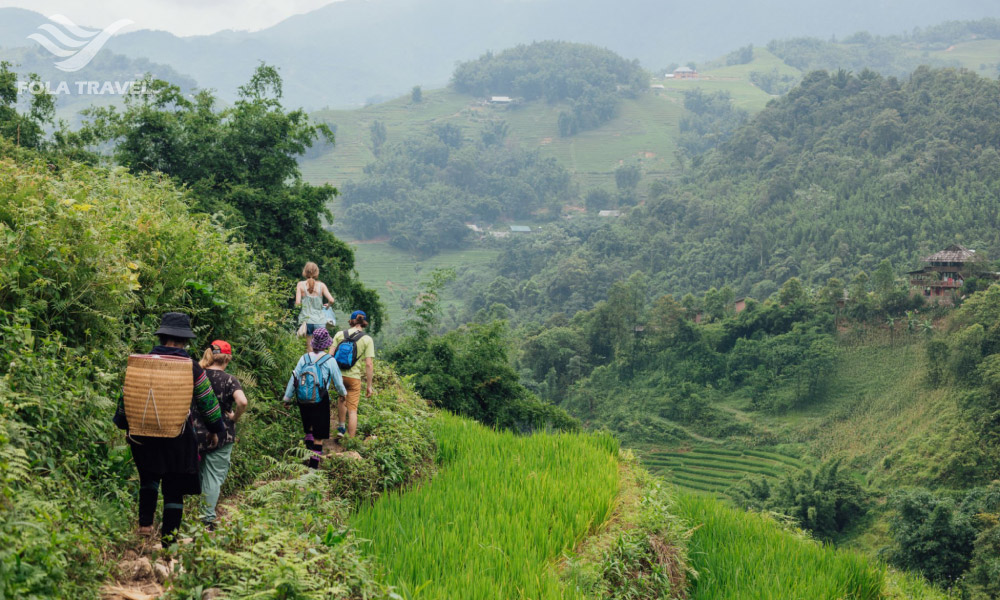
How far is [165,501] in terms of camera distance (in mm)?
3996

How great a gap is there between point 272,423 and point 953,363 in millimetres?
40580

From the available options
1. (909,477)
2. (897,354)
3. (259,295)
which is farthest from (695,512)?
(897,354)

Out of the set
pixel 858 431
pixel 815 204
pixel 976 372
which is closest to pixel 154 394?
pixel 976 372

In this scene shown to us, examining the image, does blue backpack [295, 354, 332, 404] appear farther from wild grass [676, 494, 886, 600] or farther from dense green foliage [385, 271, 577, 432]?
dense green foliage [385, 271, 577, 432]

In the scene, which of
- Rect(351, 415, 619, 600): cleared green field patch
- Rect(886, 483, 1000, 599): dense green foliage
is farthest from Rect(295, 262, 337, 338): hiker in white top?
Rect(886, 483, 1000, 599): dense green foliage

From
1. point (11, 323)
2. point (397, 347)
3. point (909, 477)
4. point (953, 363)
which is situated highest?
point (11, 323)

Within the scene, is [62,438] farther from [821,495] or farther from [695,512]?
[821,495]

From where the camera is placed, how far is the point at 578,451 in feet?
24.6

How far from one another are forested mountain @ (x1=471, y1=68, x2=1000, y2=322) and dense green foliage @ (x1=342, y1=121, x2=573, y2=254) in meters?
19.0

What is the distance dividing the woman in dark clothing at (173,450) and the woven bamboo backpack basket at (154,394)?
0.07 meters

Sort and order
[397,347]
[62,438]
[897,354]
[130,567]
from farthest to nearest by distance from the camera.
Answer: [897,354] → [397,347] → [62,438] → [130,567]

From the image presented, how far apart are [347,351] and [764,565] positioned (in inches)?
157

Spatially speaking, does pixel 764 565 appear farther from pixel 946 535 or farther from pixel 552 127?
pixel 552 127

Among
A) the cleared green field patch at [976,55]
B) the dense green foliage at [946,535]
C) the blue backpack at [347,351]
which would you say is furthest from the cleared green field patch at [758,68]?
the blue backpack at [347,351]
